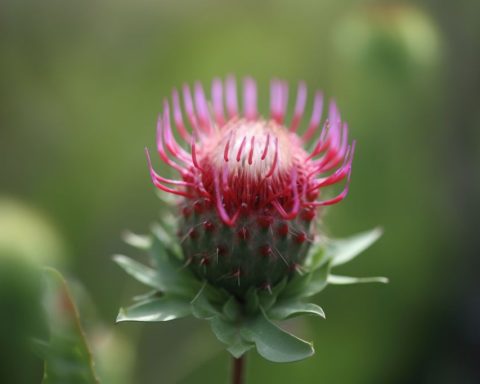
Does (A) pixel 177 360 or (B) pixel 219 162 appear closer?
(B) pixel 219 162

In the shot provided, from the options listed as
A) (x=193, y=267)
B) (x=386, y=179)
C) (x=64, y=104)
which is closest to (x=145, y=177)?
(x=64, y=104)

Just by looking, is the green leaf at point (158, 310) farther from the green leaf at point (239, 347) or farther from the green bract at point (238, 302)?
the green leaf at point (239, 347)

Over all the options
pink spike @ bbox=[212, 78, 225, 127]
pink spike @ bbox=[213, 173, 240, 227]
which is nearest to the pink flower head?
pink spike @ bbox=[213, 173, 240, 227]

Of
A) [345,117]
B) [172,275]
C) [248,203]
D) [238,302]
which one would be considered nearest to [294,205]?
[248,203]

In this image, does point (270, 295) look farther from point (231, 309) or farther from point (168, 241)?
point (168, 241)

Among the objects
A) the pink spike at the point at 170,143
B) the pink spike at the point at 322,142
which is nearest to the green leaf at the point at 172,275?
the pink spike at the point at 170,143

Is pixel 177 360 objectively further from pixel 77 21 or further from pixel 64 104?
pixel 77 21

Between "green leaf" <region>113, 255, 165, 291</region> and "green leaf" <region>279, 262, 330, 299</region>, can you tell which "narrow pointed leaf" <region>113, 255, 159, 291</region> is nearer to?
"green leaf" <region>113, 255, 165, 291</region>
